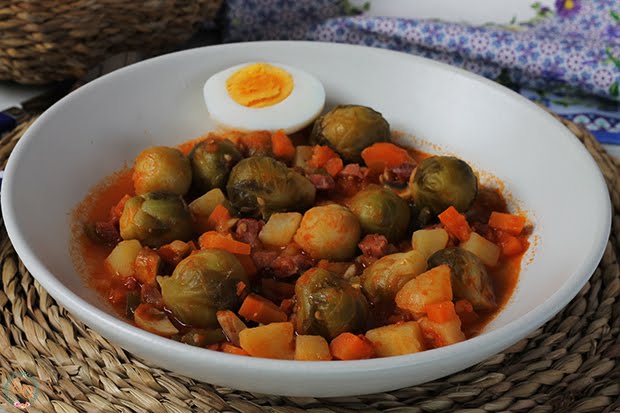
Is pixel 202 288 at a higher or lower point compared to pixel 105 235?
higher

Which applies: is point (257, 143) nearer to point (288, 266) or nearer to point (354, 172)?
point (354, 172)

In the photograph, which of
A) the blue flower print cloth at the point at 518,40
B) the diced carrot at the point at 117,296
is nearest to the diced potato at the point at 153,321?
the diced carrot at the point at 117,296

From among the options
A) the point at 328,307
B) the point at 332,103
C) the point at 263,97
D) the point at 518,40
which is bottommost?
the point at 518,40

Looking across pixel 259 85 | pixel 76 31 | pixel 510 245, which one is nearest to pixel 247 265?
pixel 510 245

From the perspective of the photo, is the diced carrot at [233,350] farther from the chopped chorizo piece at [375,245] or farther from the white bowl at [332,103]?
the chopped chorizo piece at [375,245]

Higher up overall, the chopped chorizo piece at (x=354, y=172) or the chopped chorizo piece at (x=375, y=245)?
the chopped chorizo piece at (x=375, y=245)

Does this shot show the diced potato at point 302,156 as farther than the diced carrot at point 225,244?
Yes

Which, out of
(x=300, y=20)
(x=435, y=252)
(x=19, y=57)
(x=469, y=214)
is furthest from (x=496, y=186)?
(x=19, y=57)
